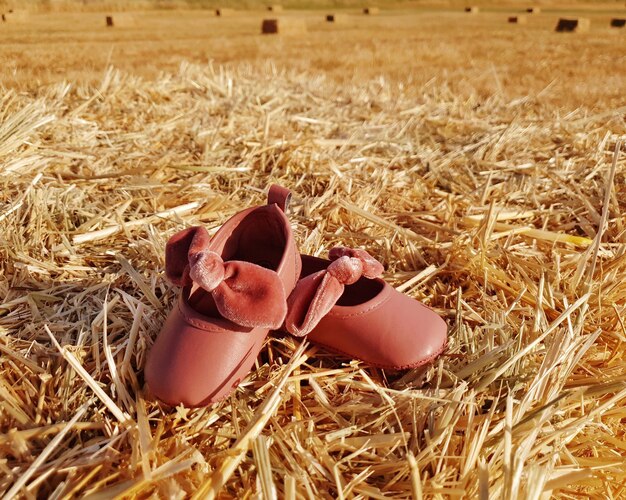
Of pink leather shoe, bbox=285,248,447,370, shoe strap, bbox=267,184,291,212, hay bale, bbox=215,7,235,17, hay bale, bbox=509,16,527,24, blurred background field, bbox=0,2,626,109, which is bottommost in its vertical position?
pink leather shoe, bbox=285,248,447,370

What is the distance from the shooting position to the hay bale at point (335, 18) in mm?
11727

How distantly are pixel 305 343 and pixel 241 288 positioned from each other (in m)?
0.35

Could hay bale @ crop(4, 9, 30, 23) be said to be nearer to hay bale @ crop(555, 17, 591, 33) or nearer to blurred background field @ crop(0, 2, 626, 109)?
blurred background field @ crop(0, 2, 626, 109)

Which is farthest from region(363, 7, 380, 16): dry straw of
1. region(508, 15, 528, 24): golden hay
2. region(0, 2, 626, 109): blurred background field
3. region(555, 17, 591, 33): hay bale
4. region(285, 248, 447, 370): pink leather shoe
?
region(285, 248, 447, 370): pink leather shoe

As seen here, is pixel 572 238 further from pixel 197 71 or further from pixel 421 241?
pixel 197 71

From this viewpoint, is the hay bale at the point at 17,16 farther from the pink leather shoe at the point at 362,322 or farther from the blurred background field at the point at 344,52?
the pink leather shoe at the point at 362,322

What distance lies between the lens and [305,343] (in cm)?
158

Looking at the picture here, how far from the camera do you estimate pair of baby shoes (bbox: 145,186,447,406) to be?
1314 millimetres

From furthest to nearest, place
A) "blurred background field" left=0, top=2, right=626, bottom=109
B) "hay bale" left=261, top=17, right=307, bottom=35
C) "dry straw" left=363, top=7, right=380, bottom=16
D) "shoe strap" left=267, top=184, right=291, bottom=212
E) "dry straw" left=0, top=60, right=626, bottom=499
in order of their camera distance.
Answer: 1. "dry straw" left=363, top=7, right=380, bottom=16
2. "hay bale" left=261, top=17, right=307, bottom=35
3. "blurred background field" left=0, top=2, right=626, bottom=109
4. "shoe strap" left=267, top=184, right=291, bottom=212
5. "dry straw" left=0, top=60, right=626, bottom=499

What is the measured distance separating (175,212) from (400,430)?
147 cm

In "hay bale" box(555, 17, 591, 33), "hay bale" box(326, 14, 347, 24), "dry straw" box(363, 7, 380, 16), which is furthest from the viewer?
"dry straw" box(363, 7, 380, 16)

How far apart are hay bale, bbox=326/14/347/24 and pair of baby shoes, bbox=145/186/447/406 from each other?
11.2 m

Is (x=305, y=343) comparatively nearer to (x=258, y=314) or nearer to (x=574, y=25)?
(x=258, y=314)

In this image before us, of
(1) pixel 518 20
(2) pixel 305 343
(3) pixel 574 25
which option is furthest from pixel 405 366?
(1) pixel 518 20
